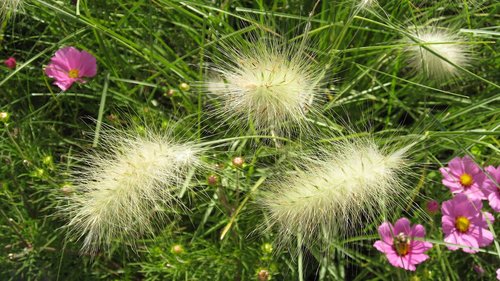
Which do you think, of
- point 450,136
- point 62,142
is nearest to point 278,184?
point 450,136

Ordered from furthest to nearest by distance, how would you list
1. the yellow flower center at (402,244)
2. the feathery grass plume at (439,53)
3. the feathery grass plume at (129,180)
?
the feathery grass plume at (439,53) → the yellow flower center at (402,244) → the feathery grass plume at (129,180)

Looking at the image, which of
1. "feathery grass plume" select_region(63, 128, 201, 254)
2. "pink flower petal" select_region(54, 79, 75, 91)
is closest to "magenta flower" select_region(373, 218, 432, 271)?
"feathery grass plume" select_region(63, 128, 201, 254)

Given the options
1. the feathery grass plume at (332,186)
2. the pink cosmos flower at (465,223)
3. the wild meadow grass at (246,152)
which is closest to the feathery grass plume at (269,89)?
the wild meadow grass at (246,152)

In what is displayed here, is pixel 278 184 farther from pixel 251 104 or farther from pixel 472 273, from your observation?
pixel 472 273

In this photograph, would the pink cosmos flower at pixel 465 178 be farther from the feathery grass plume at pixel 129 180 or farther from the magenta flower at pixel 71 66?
the magenta flower at pixel 71 66

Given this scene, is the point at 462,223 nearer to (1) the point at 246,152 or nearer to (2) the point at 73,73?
(1) the point at 246,152

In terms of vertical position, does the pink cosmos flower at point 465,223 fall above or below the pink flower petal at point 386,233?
above

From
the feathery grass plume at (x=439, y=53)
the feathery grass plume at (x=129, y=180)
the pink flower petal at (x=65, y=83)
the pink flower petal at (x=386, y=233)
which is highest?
the feathery grass plume at (x=439, y=53)

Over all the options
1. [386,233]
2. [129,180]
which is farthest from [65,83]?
[386,233]

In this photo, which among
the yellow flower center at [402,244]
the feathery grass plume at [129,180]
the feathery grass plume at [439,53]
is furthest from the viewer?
the feathery grass plume at [439,53]
